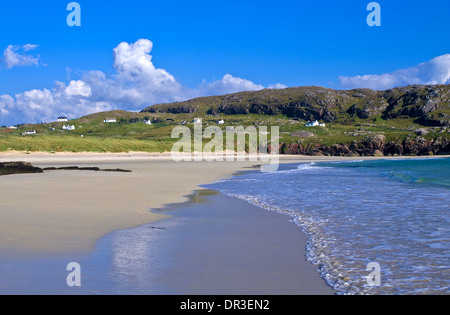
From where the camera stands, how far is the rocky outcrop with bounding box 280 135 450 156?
90.8m

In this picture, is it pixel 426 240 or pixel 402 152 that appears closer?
pixel 426 240

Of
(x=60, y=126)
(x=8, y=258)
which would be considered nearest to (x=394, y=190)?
(x=8, y=258)

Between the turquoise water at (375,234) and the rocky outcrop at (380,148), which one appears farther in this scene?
the rocky outcrop at (380,148)

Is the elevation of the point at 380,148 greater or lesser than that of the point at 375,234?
greater

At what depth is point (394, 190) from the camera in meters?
21.8

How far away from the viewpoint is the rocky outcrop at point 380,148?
9075 cm

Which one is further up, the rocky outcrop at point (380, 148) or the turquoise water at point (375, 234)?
the rocky outcrop at point (380, 148)

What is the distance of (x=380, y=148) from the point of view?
3735 inches

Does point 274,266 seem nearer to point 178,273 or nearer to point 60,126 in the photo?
point 178,273

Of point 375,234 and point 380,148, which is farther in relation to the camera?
point 380,148

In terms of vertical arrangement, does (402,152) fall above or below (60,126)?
below

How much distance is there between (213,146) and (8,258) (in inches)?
3331
